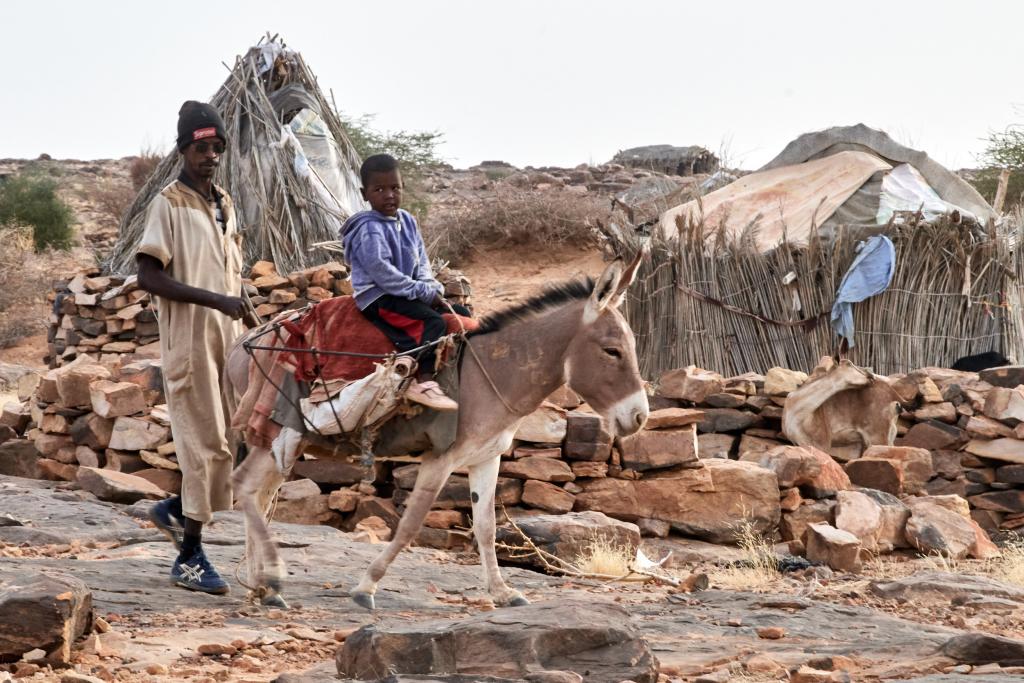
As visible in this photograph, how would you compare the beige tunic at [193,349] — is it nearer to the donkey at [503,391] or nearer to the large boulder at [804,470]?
the donkey at [503,391]

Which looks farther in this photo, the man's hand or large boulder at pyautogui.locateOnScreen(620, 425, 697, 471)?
large boulder at pyautogui.locateOnScreen(620, 425, 697, 471)

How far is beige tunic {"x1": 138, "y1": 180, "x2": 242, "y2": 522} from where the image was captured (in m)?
5.59

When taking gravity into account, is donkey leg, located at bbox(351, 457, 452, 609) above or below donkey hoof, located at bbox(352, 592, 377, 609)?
above

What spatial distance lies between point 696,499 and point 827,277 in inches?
200

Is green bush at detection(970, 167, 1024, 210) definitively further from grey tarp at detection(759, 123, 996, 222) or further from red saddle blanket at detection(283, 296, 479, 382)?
red saddle blanket at detection(283, 296, 479, 382)

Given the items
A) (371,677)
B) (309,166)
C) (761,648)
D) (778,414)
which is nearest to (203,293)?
(371,677)

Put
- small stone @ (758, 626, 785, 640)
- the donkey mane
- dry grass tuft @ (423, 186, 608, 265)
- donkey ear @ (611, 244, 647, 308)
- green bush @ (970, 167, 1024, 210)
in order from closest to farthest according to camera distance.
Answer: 1. small stone @ (758, 626, 785, 640)
2. donkey ear @ (611, 244, 647, 308)
3. the donkey mane
4. dry grass tuft @ (423, 186, 608, 265)
5. green bush @ (970, 167, 1024, 210)

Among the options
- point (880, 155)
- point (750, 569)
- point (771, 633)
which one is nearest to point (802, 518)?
point (750, 569)

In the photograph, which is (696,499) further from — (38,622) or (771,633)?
(38,622)

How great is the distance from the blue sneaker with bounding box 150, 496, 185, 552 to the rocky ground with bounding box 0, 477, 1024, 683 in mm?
226

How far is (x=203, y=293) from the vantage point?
17.8ft

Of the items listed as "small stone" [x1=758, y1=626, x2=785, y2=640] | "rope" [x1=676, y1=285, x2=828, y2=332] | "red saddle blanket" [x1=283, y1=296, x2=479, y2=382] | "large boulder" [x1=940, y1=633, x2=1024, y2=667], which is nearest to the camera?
"large boulder" [x1=940, y1=633, x2=1024, y2=667]

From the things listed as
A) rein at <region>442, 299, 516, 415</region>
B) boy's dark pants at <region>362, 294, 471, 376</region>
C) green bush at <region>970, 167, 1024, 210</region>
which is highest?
green bush at <region>970, 167, 1024, 210</region>

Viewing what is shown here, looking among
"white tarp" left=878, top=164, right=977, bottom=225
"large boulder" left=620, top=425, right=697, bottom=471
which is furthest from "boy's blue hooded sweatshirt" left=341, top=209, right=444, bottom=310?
"white tarp" left=878, top=164, right=977, bottom=225
